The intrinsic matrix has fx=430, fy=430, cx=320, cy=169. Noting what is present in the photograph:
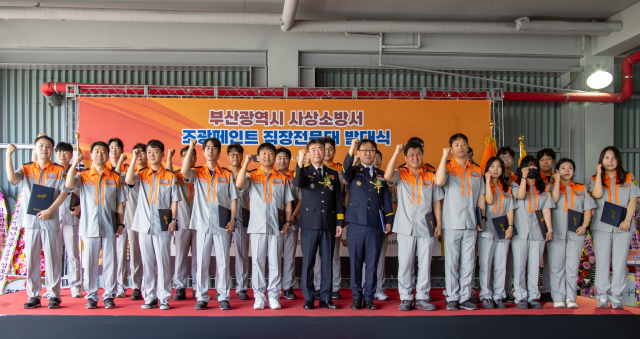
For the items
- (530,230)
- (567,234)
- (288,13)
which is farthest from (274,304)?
(288,13)

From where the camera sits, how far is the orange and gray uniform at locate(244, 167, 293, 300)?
3779 millimetres

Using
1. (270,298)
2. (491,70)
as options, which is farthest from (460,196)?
(491,70)

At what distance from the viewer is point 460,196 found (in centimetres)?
380

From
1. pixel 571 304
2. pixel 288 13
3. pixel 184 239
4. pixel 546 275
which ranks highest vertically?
pixel 288 13

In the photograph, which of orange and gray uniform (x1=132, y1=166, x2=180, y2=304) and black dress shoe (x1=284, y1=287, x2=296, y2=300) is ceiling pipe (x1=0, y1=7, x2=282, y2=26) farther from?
black dress shoe (x1=284, y1=287, x2=296, y2=300)

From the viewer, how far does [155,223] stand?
3750 mm

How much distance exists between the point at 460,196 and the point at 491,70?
409 centimetres

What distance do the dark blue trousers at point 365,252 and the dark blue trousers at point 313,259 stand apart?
202mm

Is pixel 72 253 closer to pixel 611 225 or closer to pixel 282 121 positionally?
pixel 282 121

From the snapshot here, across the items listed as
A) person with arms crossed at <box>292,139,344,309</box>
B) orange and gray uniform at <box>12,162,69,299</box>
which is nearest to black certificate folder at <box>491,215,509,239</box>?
person with arms crossed at <box>292,139,344,309</box>

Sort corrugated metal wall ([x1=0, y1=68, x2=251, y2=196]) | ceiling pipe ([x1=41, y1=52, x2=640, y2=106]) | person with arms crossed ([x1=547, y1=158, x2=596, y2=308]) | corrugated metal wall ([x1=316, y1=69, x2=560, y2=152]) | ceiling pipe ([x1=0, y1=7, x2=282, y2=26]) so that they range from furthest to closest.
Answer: corrugated metal wall ([x1=316, y1=69, x2=560, y2=152]) → corrugated metal wall ([x1=0, y1=68, x2=251, y2=196]) → ceiling pipe ([x1=41, y1=52, x2=640, y2=106]) → ceiling pipe ([x1=0, y1=7, x2=282, y2=26]) → person with arms crossed ([x1=547, y1=158, x2=596, y2=308])

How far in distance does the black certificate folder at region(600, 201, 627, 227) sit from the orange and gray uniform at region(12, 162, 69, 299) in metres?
4.94

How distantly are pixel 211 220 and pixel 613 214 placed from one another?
371 cm

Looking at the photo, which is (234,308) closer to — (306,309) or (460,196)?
(306,309)
